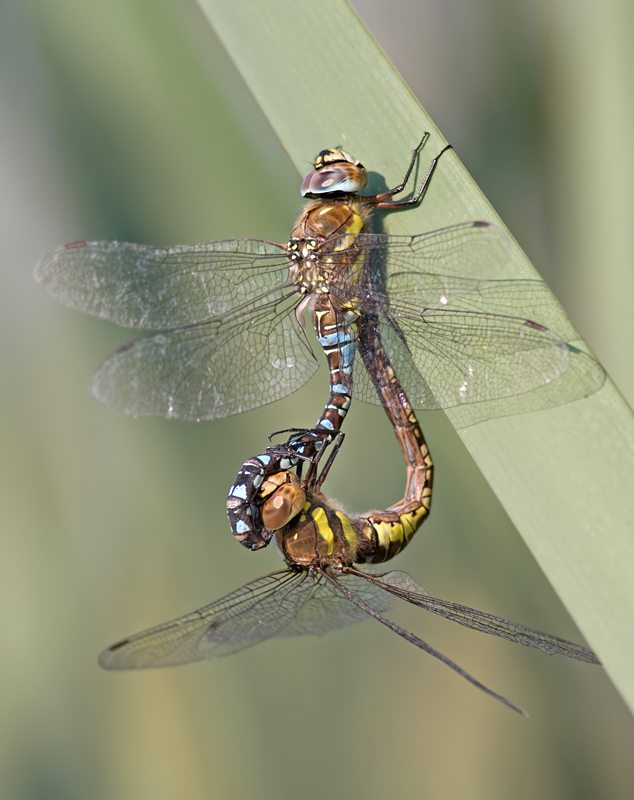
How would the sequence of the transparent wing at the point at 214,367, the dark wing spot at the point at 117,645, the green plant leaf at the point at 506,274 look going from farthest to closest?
1. the transparent wing at the point at 214,367
2. the dark wing spot at the point at 117,645
3. the green plant leaf at the point at 506,274

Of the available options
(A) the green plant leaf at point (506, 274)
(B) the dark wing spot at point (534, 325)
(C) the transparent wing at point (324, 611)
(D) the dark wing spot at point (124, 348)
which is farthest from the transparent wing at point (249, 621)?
(B) the dark wing spot at point (534, 325)

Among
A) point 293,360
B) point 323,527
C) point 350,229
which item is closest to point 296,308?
point 293,360

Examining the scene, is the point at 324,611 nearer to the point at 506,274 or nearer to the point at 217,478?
the point at 217,478

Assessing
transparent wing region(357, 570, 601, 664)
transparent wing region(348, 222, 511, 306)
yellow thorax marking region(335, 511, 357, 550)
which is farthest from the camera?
yellow thorax marking region(335, 511, 357, 550)

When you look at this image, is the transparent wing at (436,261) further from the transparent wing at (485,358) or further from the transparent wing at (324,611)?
the transparent wing at (324,611)

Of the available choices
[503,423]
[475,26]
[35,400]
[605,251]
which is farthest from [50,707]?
[475,26]

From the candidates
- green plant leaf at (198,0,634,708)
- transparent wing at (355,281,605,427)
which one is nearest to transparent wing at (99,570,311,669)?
transparent wing at (355,281,605,427)

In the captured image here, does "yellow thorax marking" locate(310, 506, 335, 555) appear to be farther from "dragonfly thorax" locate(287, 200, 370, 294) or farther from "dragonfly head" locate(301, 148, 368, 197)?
"dragonfly head" locate(301, 148, 368, 197)
